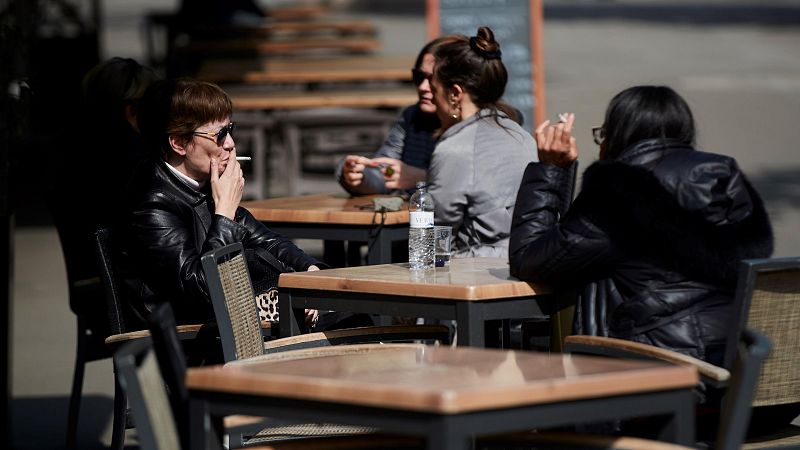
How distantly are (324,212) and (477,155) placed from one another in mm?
733

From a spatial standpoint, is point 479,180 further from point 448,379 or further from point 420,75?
point 448,379

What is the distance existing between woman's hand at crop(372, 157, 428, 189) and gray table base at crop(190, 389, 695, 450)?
348 centimetres

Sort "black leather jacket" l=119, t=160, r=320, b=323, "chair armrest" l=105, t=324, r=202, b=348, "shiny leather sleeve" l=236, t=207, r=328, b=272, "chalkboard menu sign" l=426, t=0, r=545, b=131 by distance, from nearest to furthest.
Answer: "chair armrest" l=105, t=324, r=202, b=348
"black leather jacket" l=119, t=160, r=320, b=323
"shiny leather sleeve" l=236, t=207, r=328, b=272
"chalkboard menu sign" l=426, t=0, r=545, b=131

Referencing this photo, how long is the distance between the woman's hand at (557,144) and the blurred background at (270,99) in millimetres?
1857

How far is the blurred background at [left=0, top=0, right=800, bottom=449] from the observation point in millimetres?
6102

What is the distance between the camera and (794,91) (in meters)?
19.5

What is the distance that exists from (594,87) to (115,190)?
1476 centimetres

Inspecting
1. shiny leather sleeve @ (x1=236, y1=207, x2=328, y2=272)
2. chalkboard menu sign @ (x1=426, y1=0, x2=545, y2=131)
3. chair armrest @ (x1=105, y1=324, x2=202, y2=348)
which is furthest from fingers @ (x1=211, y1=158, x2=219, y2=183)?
chalkboard menu sign @ (x1=426, y1=0, x2=545, y2=131)

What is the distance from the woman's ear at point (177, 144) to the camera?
4.74 metres

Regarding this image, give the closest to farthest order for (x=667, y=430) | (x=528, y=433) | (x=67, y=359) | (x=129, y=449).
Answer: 1. (x=667, y=430)
2. (x=528, y=433)
3. (x=129, y=449)
4. (x=67, y=359)

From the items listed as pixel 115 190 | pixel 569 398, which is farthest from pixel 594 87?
pixel 569 398

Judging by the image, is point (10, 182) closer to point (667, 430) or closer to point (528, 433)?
point (528, 433)

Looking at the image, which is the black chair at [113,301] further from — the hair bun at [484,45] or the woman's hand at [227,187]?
the hair bun at [484,45]

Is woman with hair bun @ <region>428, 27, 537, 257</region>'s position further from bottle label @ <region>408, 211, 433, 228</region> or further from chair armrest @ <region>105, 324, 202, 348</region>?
chair armrest @ <region>105, 324, 202, 348</region>
